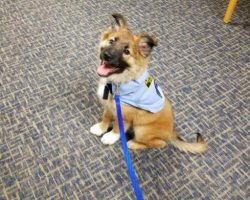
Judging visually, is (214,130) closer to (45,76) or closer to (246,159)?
(246,159)

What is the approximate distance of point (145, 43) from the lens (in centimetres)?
144

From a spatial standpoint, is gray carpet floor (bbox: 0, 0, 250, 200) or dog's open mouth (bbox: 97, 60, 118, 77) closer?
dog's open mouth (bbox: 97, 60, 118, 77)

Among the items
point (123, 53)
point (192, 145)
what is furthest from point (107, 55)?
point (192, 145)

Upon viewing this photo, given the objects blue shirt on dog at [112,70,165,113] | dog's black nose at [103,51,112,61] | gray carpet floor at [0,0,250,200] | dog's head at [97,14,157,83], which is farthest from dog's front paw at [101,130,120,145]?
dog's black nose at [103,51,112,61]

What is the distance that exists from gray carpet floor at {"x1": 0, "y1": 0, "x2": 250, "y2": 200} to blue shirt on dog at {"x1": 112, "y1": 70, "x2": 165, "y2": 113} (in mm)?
398

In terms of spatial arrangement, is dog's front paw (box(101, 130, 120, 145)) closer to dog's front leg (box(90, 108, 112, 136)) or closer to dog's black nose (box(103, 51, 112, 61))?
dog's front leg (box(90, 108, 112, 136))

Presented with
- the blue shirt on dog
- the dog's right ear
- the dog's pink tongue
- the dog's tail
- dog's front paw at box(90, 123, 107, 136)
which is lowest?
dog's front paw at box(90, 123, 107, 136)

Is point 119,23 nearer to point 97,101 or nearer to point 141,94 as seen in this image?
point 141,94

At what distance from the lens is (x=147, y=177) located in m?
1.73

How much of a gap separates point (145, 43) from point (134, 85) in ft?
0.75

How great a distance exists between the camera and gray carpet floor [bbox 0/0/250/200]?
168cm

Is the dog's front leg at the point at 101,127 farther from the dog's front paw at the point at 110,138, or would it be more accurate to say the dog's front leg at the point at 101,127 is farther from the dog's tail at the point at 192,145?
the dog's tail at the point at 192,145

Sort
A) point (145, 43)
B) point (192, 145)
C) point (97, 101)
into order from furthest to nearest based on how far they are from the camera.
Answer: point (97, 101)
point (192, 145)
point (145, 43)

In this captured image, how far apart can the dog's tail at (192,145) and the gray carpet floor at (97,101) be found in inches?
2.7
